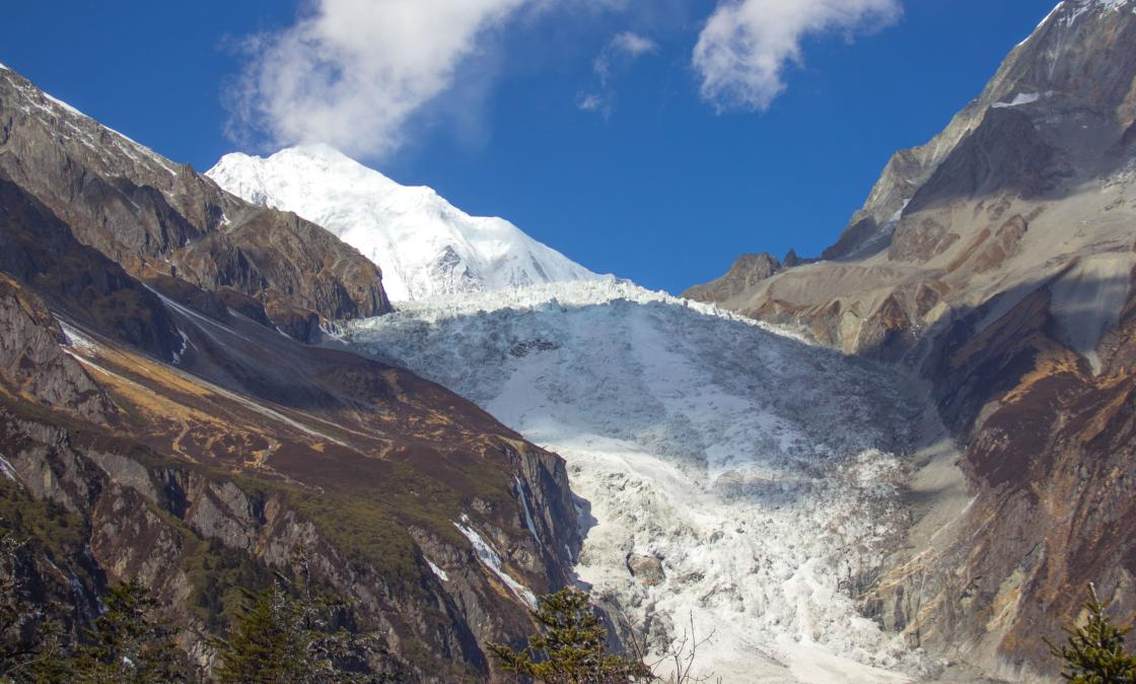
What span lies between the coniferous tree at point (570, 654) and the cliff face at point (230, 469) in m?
14.9

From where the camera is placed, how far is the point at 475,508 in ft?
373

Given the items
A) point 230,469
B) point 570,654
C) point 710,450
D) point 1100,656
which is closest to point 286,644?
point 570,654

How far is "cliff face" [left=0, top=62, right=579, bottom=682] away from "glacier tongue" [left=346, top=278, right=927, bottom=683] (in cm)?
840

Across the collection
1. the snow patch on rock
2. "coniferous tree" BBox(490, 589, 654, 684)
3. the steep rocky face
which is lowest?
"coniferous tree" BBox(490, 589, 654, 684)

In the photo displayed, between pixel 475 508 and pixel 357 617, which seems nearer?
pixel 357 617

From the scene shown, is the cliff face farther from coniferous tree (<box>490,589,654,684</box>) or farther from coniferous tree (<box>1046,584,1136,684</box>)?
coniferous tree (<box>1046,584,1136,684</box>)

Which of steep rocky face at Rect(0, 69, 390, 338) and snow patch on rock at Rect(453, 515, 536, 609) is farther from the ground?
steep rocky face at Rect(0, 69, 390, 338)

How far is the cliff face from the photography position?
261 feet

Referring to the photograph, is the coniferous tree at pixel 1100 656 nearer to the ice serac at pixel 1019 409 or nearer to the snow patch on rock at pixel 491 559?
the snow patch on rock at pixel 491 559

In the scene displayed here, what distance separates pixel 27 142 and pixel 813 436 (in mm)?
107576

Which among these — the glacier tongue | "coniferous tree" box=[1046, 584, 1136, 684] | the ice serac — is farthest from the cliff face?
the ice serac

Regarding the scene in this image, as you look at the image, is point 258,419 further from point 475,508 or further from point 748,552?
point 748,552

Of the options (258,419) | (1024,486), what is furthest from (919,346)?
(258,419)

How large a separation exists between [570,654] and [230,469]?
69.8 metres
